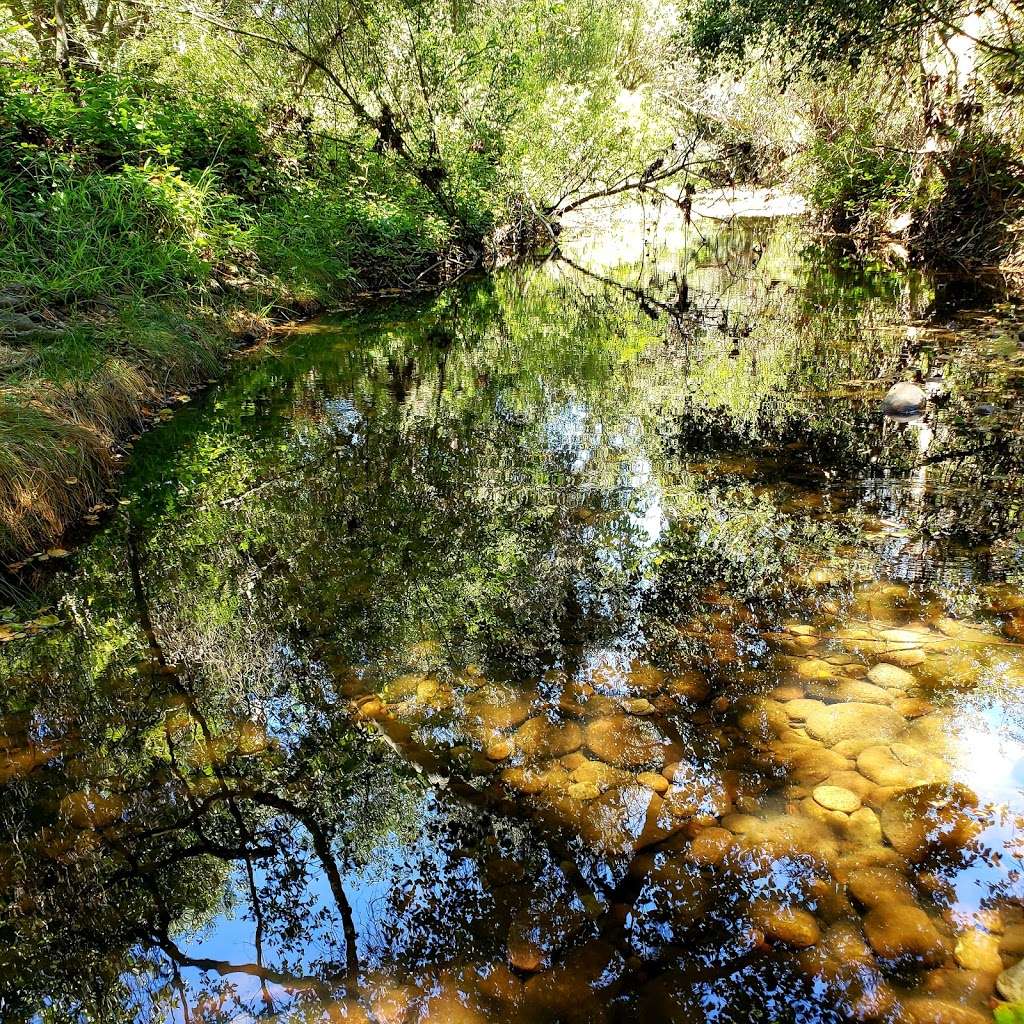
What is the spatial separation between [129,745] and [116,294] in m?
5.95

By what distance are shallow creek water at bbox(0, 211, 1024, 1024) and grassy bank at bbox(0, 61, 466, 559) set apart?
2.13 feet

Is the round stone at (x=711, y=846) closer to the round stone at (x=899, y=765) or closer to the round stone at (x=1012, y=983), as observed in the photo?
the round stone at (x=899, y=765)

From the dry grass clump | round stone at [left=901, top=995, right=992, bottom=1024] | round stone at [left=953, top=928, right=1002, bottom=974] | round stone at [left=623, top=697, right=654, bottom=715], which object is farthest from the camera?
the dry grass clump

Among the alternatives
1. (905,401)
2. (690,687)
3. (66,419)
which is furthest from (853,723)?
(66,419)

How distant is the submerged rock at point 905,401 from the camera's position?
5.21m

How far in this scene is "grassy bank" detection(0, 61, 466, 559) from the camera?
4.56 meters

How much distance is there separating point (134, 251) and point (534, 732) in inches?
283

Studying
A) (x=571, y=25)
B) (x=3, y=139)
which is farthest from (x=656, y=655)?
(x=571, y=25)

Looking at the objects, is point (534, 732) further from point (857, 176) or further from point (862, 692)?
point (857, 176)

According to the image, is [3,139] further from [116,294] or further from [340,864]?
[340,864]

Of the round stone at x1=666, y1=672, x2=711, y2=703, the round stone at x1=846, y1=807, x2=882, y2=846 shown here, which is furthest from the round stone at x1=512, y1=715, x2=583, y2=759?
the round stone at x1=846, y1=807, x2=882, y2=846

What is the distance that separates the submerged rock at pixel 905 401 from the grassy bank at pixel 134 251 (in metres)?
6.03

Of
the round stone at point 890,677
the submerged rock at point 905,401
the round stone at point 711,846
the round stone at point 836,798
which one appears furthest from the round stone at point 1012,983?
the submerged rock at point 905,401

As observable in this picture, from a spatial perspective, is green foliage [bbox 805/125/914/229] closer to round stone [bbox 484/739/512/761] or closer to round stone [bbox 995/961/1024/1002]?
round stone [bbox 484/739/512/761]
